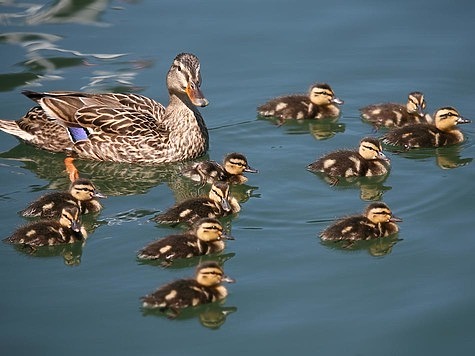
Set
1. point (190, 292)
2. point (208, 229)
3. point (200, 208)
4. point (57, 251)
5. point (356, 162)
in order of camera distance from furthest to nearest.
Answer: point (356, 162)
point (200, 208)
point (57, 251)
point (208, 229)
point (190, 292)

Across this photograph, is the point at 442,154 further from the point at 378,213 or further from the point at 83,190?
the point at 83,190

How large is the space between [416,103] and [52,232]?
3.41m

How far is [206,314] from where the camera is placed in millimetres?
7395

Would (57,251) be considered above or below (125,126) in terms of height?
below

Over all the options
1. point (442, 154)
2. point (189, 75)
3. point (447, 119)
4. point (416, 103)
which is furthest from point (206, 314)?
point (416, 103)

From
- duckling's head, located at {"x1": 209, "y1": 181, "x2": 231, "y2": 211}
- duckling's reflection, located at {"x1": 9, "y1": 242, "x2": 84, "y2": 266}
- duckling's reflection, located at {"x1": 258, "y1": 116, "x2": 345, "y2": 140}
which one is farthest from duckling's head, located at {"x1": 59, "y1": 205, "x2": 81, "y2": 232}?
duckling's reflection, located at {"x1": 258, "y1": 116, "x2": 345, "y2": 140}

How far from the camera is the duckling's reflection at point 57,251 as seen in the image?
8195mm

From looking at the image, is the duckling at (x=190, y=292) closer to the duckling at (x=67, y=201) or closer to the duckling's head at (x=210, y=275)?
the duckling's head at (x=210, y=275)

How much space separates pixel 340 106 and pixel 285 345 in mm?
3960

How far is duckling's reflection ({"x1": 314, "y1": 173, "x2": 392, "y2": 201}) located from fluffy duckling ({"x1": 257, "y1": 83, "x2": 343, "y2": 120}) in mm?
1170

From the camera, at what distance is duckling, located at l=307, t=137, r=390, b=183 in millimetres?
9125

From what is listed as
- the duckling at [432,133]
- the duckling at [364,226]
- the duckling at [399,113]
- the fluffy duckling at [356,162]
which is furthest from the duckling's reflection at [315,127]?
the duckling at [364,226]

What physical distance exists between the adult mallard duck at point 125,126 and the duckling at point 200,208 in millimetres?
1229

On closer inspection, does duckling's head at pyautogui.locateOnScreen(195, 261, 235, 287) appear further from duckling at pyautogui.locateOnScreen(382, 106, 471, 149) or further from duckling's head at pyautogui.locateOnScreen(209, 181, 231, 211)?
duckling at pyautogui.locateOnScreen(382, 106, 471, 149)
